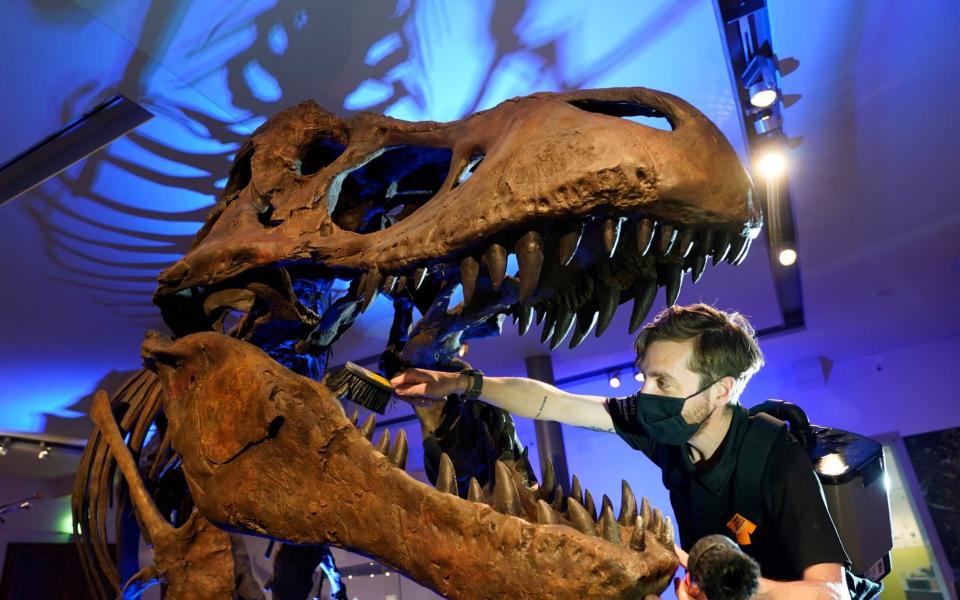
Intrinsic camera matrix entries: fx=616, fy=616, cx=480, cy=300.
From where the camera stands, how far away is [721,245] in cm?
128

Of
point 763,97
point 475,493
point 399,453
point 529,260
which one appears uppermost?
point 763,97

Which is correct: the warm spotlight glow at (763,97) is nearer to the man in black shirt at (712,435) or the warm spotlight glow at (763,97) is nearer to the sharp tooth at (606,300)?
the man in black shirt at (712,435)

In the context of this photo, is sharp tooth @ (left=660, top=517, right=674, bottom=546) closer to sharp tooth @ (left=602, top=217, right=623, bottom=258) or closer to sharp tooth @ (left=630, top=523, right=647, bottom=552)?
sharp tooth @ (left=630, top=523, right=647, bottom=552)

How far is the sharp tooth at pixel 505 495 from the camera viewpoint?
1140mm

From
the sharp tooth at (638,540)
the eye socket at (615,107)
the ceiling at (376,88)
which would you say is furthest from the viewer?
the ceiling at (376,88)

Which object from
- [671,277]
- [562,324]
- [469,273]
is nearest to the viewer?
[469,273]

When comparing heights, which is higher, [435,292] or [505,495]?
[435,292]

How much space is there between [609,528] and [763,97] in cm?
271

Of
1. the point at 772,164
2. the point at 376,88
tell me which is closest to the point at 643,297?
the point at 376,88

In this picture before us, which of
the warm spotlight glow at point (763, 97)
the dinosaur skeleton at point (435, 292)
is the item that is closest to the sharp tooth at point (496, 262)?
the dinosaur skeleton at point (435, 292)

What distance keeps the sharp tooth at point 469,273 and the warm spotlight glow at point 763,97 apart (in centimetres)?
241

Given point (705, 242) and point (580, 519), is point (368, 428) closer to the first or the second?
point (580, 519)

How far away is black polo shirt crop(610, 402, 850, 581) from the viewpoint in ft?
4.84

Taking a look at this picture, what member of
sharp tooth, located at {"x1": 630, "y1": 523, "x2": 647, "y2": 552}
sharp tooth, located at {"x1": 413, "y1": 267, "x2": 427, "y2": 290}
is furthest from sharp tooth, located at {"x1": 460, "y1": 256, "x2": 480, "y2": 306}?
sharp tooth, located at {"x1": 630, "y1": 523, "x2": 647, "y2": 552}
